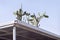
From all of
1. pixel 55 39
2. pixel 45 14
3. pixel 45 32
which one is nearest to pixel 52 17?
pixel 45 14

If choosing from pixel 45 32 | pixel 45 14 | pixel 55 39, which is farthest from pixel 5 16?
pixel 45 32

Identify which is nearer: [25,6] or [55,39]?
[55,39]

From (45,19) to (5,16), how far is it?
5902 millimetres

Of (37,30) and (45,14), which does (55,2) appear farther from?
(37,30)

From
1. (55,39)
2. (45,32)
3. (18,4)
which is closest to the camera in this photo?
(45,32)

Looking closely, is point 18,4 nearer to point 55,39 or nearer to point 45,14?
point 45,14

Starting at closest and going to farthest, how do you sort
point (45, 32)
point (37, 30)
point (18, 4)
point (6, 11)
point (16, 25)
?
point (16, 25) → point (37, 30) → point (45, 32) → point (6, 11) → point (18, 4)

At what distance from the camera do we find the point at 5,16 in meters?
27.6

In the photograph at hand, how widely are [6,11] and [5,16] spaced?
1544 mm

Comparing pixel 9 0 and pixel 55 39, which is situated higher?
pixel 9 0

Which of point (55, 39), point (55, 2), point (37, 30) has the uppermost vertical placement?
point (55, 2)

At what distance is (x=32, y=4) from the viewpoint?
1163 inches

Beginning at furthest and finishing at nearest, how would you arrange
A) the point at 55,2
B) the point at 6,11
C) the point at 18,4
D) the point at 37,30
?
the point at 18,4 → the point at 6,11 → the point at 55,2 → the point at 37,30

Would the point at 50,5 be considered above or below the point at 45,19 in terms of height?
above
